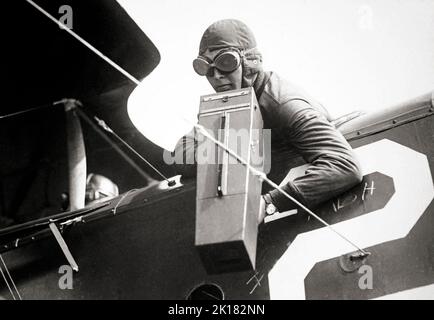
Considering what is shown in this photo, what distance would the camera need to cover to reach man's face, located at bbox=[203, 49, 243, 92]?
11.4 ft

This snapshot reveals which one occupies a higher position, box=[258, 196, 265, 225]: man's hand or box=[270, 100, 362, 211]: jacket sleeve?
box=[270, 100, 362, 211]: jacket sleeve

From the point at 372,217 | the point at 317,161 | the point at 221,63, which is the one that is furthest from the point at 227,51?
the point at 372,217

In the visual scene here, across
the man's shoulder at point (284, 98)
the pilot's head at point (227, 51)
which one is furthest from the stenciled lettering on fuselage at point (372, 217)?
the pilot's head at point (227, 51)

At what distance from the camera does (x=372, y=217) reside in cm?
313

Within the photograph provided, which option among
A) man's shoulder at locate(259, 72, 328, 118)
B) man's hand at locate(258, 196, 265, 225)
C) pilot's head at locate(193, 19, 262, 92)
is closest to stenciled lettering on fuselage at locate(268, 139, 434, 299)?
man's hand at locate(258, 196, 265, 225)

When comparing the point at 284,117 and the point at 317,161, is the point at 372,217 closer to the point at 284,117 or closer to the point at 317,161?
the point at 317,161

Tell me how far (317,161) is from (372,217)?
393 mm

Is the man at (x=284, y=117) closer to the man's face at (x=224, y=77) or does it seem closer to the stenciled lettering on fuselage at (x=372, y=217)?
the man's face at (x=224, y=77)

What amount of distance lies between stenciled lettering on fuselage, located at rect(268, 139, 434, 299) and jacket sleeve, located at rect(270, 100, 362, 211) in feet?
0.44

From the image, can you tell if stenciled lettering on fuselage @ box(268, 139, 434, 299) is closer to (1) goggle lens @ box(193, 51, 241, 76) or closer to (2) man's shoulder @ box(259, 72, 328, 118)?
(2) man's shoulder @ box(259, 72, 328, 118)
